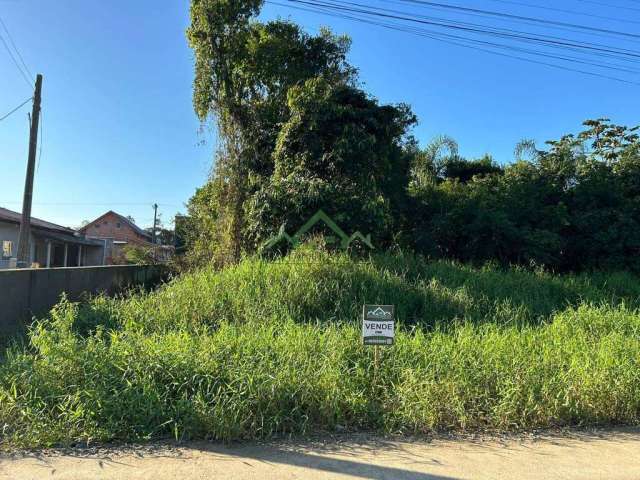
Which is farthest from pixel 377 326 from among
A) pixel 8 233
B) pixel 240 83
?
pixel 8 233

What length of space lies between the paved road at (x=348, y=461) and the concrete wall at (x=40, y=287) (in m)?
5.64

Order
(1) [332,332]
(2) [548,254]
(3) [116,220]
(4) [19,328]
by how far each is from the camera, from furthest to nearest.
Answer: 1. (3) [116,220]
2. (2) [548,254]
3. (4) [19,328]
4. (1) [332,332]

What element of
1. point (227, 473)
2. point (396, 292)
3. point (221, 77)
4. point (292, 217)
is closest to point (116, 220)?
point (221, 77)

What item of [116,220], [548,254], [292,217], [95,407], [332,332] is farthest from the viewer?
[116,220]

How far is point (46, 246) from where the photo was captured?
1050 inches

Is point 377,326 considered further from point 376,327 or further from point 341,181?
point 341,181

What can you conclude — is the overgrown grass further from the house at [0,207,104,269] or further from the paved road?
the house at [0,207,104,269]

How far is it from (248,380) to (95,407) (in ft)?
4.58

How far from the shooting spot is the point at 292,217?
38.4 ft

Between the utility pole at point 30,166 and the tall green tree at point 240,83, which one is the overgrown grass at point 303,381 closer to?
the tall green tree at point 240,83

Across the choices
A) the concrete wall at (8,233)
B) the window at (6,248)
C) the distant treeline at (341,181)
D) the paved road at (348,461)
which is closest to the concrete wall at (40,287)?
the distant treeline at (341,181)

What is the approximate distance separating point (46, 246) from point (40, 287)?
19133mm

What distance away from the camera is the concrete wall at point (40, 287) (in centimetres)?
879

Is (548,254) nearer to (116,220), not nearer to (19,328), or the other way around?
(19,328)
